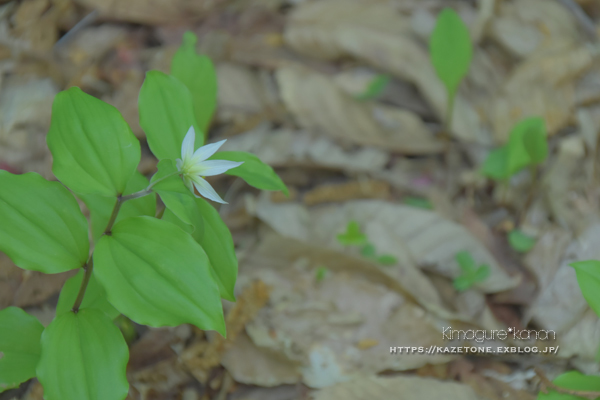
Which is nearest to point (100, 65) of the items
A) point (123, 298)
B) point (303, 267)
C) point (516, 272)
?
point (303, 267)

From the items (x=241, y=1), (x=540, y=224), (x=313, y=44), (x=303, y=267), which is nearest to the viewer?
(x=303, y=267)

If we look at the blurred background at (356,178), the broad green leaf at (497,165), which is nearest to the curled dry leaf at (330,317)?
the blurred background at (356,178)

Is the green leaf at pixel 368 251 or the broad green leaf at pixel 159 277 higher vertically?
the broad green leaf at pixel 159 277

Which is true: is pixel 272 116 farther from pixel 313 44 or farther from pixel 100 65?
pixel 100 65

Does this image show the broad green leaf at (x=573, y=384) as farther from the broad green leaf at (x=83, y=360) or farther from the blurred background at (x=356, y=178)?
the broad green leaf at (x=83, y=360)

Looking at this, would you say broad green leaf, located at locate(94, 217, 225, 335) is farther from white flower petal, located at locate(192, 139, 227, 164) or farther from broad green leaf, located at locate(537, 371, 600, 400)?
broad green leaf, located at locate(537, 371, 600, 400)

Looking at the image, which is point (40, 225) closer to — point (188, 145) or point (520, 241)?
point (188, 145)

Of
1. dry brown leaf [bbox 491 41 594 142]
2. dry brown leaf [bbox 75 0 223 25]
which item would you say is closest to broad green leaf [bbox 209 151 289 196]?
dry brown leaf [bbox 491 41 594 142]
